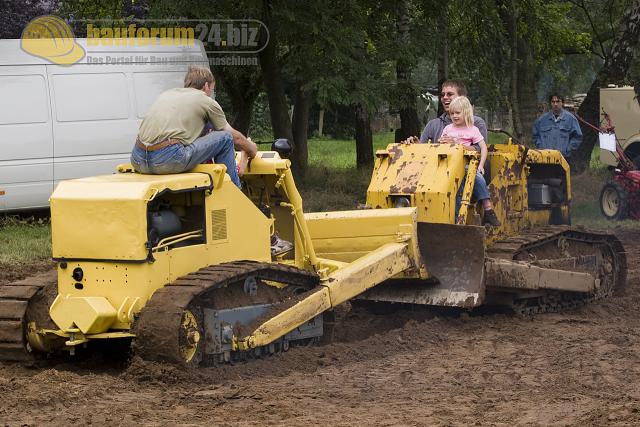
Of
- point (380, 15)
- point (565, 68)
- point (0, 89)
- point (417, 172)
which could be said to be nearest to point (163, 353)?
point (417, 172)

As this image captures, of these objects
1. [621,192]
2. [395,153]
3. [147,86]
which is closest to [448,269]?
[395,153]

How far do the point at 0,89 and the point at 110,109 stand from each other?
1708 millimetres

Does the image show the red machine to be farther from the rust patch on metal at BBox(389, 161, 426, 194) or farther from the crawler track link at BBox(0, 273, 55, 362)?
the crawler track link at BBox(0, 273, 55, 362)

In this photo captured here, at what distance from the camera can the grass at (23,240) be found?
48.4 ft

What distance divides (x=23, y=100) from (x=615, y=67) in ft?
35.5

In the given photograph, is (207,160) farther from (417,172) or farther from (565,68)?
(565,68)

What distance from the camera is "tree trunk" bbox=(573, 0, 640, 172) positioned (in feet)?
71.6

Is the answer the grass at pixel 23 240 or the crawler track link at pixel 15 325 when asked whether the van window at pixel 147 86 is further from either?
the crawler track link at pixel 15 325

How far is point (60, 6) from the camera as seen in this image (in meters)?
24.2

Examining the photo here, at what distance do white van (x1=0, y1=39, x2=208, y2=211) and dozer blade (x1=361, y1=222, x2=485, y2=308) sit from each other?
26.3ft

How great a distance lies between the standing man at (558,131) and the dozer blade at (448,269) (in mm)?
6731

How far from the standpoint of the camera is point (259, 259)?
922 cm

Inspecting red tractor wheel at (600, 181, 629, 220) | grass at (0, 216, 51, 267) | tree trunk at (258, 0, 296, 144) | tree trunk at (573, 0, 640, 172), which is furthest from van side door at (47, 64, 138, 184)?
tree trunk at (573, 0, 640, 172)

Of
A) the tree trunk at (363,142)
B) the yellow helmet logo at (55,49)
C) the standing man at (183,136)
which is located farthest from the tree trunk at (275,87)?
the standing man at (183,136)
